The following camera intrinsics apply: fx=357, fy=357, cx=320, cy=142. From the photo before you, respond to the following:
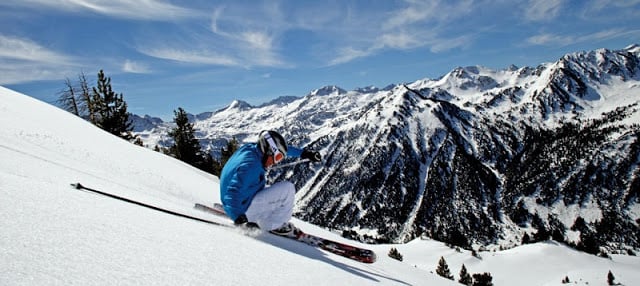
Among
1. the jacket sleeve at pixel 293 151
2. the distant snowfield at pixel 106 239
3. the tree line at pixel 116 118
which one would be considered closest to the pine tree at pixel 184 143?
the tree line at pixel 116 118

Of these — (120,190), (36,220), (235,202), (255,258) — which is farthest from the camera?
(120,190)

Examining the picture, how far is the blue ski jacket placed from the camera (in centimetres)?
587

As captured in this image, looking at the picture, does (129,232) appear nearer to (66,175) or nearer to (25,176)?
(25,176)

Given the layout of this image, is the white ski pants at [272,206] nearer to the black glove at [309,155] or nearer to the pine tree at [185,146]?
the black glove at [309,155]

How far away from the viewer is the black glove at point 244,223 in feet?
19.2

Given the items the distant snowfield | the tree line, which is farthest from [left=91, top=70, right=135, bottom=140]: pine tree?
the distant snowfield

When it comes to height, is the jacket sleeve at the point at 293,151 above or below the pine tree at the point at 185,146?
below

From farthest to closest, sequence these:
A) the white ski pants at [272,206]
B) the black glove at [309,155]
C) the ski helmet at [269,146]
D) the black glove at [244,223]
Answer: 1. the black glove at [309,155]
2. the ski helmet at [269,146]
3. the white ski pants at [272,206]
4. the black glove at [244,223]

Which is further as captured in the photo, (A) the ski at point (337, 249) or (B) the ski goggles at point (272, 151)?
(A) the ski at point (337, 249)

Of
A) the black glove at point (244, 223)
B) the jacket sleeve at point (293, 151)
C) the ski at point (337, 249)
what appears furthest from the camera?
the jacket sleeve at point (293, 151)

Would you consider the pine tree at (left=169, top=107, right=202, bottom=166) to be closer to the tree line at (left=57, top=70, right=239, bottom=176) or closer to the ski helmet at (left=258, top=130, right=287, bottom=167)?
the tree line at (left=57, top=70, right=239, bottom=176)

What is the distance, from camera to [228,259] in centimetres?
404

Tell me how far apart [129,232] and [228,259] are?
112cm

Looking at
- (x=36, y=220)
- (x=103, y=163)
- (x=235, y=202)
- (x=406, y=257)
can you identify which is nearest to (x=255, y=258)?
(x=235, y=202)
